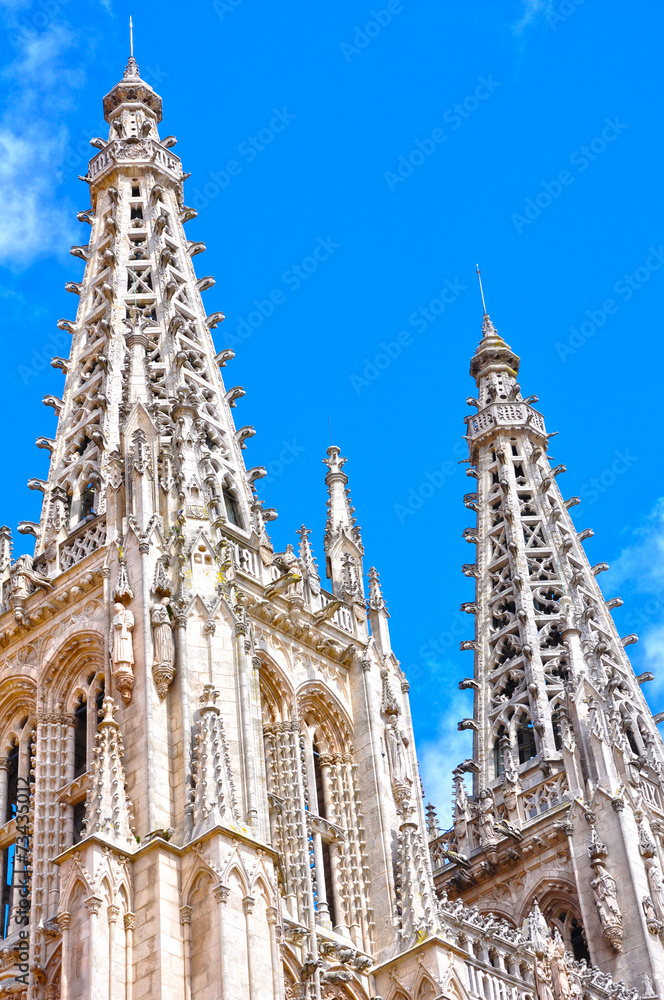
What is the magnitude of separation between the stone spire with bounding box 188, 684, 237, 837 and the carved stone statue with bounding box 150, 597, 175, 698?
1.03 metres

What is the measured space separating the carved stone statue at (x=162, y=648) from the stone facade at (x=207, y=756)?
0.17 feet

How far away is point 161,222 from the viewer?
55.2 metres

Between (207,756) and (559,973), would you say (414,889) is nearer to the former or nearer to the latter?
(559,973)

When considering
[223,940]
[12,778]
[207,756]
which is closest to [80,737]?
[12,778]

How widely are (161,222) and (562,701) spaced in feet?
60.2

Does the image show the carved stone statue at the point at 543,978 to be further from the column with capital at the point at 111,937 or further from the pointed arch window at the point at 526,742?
the pointed arch window at the point at 526,742

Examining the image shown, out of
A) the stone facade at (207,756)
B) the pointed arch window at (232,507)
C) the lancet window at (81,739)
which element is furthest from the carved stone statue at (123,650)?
the pointed arch window at (232,507)

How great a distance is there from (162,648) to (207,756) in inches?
117

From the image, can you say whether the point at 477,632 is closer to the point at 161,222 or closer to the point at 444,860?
the point at 444,860

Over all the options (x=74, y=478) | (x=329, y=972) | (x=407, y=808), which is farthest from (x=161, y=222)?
(x=329, y=972)

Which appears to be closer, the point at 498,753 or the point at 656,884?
the point at 656,884

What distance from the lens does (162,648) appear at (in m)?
39.8

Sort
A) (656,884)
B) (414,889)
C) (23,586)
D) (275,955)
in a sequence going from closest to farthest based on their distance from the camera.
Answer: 1. (275,955)
2. (414,889)
3. (23,586)
4. (656,884)

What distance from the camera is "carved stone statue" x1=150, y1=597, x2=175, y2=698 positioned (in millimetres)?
39344
